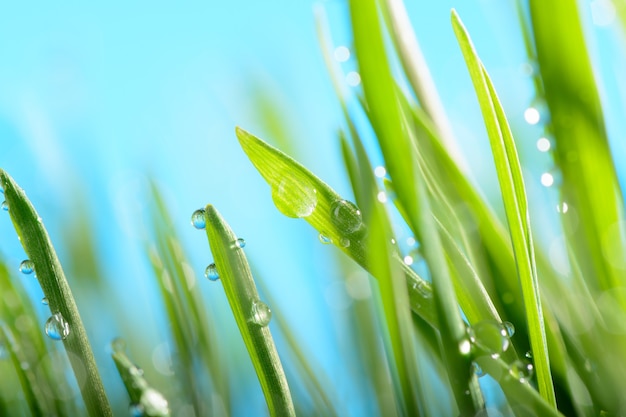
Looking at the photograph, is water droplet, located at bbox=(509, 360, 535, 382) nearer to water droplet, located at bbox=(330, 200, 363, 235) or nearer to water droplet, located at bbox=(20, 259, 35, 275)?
water droplet, located at bbox=(330, 200, 363, 235)

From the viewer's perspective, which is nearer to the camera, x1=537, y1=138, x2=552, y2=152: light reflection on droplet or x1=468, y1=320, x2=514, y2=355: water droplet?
x1=468, y1=320, x2=514, y2=355: water droplet

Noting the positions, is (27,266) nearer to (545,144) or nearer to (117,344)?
(117,344)

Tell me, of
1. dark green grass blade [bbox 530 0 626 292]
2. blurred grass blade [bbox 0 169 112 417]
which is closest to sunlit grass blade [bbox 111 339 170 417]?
blurred grass blade [bbox 0 169 112 417]

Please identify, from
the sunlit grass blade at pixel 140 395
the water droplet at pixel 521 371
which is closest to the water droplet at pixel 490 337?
the water droplet at pixel 521 371

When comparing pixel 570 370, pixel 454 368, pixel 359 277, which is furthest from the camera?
pixel 359 277

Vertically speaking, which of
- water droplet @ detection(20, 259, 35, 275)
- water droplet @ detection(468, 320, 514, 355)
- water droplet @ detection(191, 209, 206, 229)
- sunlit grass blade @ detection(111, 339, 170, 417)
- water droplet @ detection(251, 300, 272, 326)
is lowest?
water droplet @ detection(468, 320, 514, 355)

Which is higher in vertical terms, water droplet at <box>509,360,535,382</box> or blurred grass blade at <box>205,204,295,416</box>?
blurred grass blade at <box>205,204,295,416</box>

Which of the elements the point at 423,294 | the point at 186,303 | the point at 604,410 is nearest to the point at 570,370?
the point at 604,410

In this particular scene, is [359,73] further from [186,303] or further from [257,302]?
[186,303]
